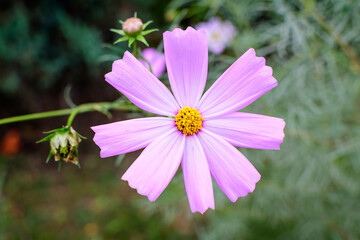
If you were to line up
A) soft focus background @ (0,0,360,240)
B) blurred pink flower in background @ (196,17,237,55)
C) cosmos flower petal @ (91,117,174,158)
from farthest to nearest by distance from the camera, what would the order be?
blurred pink flower in background @ (196,17,237,55) → soft focus background @ (0,0,360,240) → cosmos flower petal @ (91,117,174,158)

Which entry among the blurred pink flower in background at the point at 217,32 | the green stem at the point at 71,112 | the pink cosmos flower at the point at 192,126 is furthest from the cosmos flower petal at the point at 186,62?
the blurred pink flower in background at the point at 217,32

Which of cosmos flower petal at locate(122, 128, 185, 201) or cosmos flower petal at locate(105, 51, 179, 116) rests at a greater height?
cosmos flower petal at locate(105, 51, 179, 116)

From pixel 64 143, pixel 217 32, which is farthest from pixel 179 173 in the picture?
pixel 64 143

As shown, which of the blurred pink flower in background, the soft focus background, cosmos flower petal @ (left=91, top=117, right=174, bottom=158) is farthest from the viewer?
the blurred pink flower in background

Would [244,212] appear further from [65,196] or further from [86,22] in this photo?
[86,22]

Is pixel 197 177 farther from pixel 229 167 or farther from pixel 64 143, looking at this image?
pixel 64 143

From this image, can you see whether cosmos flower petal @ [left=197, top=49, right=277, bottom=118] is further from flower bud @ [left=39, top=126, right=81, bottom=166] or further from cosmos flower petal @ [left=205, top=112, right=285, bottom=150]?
flower bud @ [left=39, top=126, right=81, bottom=166]

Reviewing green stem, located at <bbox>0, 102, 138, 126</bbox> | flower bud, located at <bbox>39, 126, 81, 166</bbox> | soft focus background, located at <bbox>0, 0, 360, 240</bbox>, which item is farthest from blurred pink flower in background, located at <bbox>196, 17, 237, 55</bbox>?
flower bud, located at <bbox>39, 126, 81, 166</bbox>

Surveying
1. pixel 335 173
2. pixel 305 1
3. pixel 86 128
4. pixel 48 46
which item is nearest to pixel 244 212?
pixel 335 173
